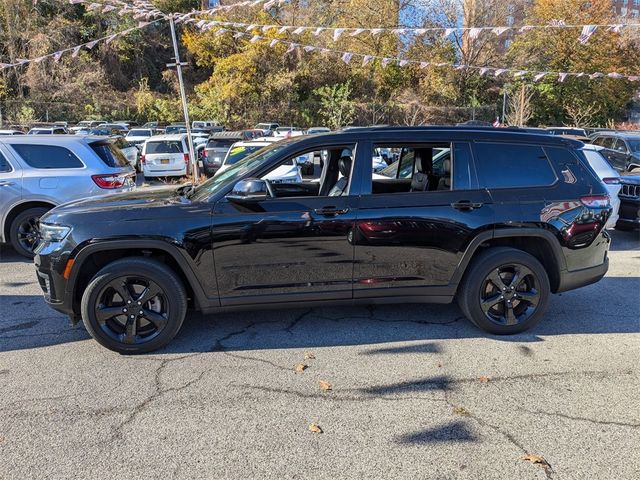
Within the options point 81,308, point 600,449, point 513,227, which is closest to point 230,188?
point 81,308

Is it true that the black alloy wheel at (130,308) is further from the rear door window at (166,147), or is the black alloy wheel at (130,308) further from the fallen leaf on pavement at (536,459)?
Result: the rear door window at (166,147)

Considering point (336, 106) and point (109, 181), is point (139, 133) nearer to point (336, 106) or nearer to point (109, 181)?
point (336, 106)

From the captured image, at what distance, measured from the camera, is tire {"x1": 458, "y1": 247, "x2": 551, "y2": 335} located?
14.6 ft

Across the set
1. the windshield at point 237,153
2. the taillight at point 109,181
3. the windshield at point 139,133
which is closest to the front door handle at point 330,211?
the taillight at point 109,181

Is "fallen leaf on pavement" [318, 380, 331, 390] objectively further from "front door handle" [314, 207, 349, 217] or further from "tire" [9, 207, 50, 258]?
"tire" [9, 207, 50, 258]

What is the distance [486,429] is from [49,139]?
7.50m

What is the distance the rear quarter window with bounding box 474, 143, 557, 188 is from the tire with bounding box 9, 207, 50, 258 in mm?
6371

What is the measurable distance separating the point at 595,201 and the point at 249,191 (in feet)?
10.3

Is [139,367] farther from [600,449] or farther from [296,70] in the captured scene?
[296,70]

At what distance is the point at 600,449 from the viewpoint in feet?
9.55

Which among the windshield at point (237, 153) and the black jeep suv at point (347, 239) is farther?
the windshield at point (237, 153)

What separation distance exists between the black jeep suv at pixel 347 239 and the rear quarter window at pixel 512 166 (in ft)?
0.04

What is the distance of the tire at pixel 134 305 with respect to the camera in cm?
404

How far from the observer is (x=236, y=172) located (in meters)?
4.41
